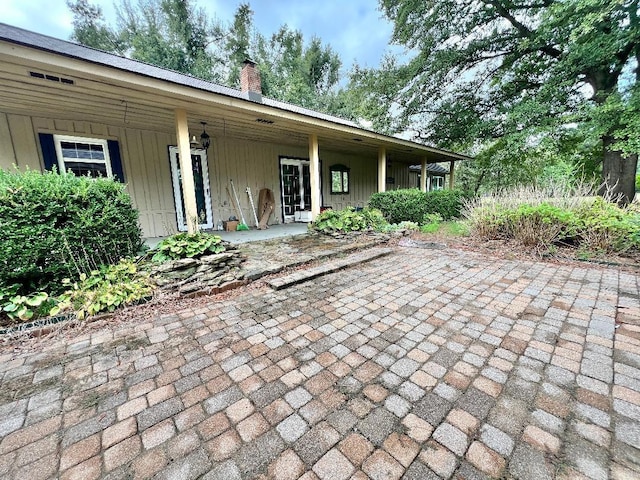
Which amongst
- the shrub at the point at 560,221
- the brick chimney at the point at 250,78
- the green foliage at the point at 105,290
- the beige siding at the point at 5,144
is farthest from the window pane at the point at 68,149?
the shrub at the point at 560,221

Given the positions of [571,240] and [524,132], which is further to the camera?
[524,132]

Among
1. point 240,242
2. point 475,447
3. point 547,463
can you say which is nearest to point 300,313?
point 475,447

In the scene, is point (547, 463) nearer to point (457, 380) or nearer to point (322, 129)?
point (457, 380)

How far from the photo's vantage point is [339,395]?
1.59m

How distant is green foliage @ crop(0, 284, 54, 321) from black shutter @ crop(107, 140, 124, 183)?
3709mm

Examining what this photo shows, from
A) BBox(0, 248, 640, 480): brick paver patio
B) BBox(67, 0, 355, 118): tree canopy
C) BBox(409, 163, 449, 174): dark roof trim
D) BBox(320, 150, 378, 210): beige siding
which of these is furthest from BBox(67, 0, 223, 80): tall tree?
BBox(0, 248, 640, 480): brick paver patio

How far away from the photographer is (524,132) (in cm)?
813

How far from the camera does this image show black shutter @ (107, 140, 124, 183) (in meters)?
5.59

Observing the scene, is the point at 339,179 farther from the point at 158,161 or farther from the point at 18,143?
the point at 18,143

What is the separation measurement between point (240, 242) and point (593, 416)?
518 cm

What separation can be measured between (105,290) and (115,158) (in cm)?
415

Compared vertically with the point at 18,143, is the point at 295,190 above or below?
below

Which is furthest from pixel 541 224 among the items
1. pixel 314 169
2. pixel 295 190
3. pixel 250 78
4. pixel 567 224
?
pixel 250 78

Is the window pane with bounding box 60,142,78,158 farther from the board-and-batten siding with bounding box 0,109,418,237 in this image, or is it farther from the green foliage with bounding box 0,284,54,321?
the green foliage with bounding box 0,284,54,321
